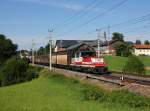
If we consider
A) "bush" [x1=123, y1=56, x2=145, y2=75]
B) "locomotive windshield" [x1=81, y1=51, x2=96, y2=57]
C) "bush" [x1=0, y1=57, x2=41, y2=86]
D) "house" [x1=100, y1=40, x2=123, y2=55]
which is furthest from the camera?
"house" [x1=100, y1=40, x2=123, y2=55]

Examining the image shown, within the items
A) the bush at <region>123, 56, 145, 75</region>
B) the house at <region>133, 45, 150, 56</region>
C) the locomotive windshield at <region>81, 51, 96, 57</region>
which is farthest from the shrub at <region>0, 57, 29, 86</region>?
the house at <region>133, 45, 150, 56</region>

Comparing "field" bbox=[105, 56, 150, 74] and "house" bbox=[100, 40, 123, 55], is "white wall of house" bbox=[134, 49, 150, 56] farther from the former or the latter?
"field" bbox=[105, 56, 150, 74]

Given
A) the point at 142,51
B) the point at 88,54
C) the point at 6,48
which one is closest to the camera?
the point at 88,54

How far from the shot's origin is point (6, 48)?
9744 cm

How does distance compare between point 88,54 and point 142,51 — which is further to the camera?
point 142,51

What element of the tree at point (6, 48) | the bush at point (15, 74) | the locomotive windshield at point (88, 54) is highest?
the tree at point (6, 48)

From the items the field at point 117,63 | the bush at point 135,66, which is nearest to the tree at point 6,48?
the field at point 117,63

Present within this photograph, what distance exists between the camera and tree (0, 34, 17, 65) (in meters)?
96.3

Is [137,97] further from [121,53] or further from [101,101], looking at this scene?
[121,53]

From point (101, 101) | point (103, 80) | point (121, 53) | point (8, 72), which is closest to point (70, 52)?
point (8, 72)

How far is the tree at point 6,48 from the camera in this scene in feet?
316

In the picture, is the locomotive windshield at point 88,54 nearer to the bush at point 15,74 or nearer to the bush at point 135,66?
the bush at point 135,66

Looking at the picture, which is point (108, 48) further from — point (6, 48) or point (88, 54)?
point (88, 54)

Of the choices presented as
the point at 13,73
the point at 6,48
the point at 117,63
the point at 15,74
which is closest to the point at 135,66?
the point at 15,74
